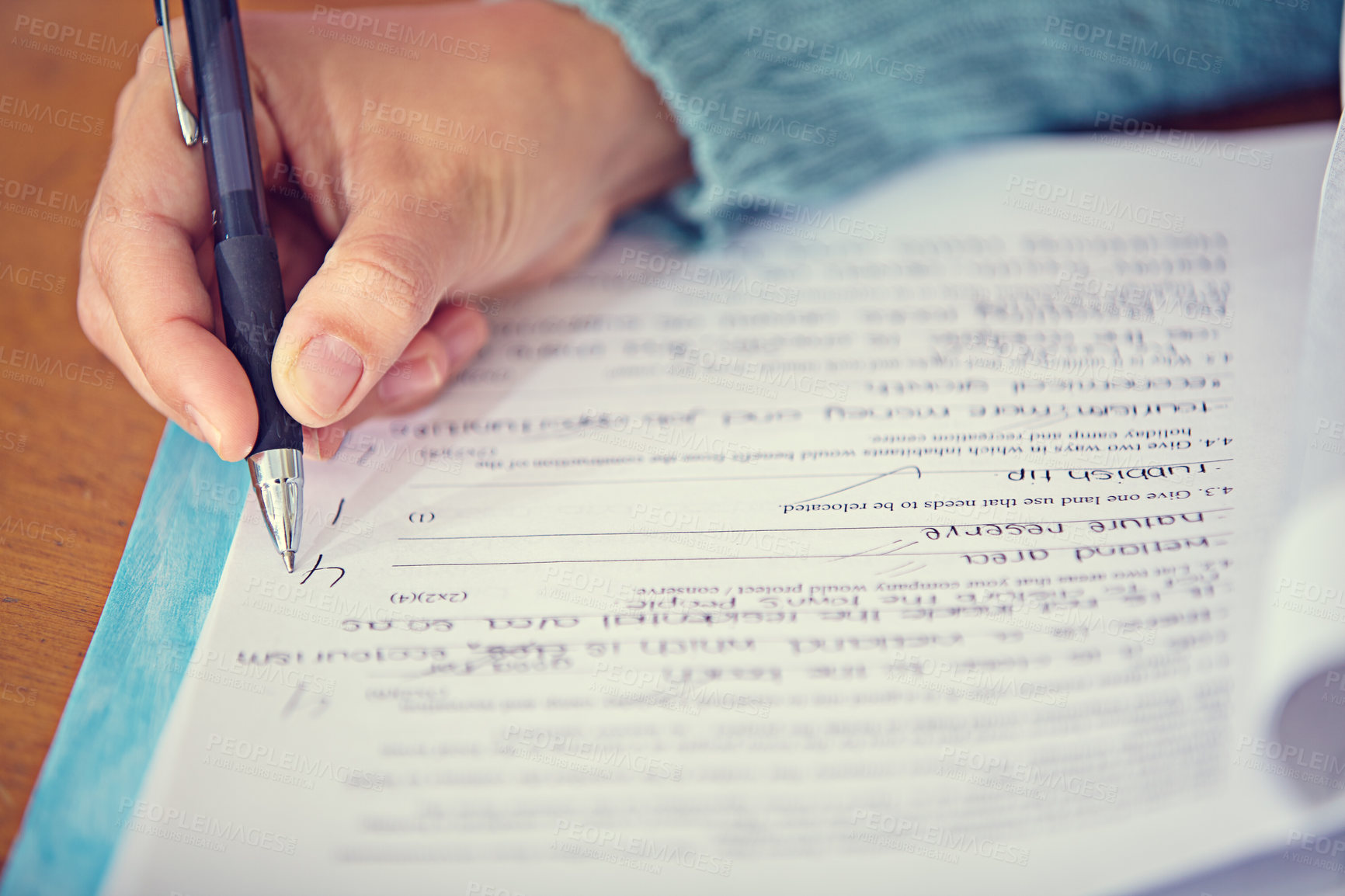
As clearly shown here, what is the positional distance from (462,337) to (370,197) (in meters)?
0.07

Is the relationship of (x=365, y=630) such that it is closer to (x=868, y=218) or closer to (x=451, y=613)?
(x=451, y=613)

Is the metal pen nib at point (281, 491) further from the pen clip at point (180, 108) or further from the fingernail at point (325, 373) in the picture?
the pen clip at point (180, 108)

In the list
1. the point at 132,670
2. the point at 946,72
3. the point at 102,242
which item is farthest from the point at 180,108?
the point at 946,72

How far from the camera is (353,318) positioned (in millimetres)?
311

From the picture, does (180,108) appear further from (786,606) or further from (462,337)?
(786,606)

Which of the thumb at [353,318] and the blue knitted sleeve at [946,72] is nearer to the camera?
the thumb at [353,318]

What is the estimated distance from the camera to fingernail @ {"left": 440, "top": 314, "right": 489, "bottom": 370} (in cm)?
39

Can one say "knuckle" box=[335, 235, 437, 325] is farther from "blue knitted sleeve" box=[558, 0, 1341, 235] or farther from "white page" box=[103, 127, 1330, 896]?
"blue knitted sleeve" box=[558, 0, 1341, 235]

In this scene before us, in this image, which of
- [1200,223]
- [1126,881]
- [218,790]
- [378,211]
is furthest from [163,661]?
[1200,223]

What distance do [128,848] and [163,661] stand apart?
Answer: 0.06 m

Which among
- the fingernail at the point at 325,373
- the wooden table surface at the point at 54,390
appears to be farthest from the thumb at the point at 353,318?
the wooden table surface at the point at 54,390

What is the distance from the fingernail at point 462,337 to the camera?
388mm

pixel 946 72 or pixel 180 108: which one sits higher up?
pixel 946 72

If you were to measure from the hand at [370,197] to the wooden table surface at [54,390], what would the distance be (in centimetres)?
4
